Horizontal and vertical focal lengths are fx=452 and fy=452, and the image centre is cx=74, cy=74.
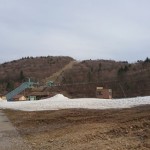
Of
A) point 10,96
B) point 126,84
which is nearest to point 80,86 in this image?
Answer: point 126,84

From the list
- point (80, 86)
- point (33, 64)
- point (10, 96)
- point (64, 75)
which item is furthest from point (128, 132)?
point (33, 64)

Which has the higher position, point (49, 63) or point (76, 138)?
point (49, 63)

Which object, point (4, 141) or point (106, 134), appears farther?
point (4, 141)

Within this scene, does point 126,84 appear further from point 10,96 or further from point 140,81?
point 10,96

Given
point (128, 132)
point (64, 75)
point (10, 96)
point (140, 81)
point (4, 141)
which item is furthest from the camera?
point (64, 75)

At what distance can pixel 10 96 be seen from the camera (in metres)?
68.1

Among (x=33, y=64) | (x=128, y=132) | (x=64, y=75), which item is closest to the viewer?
(x=128, y=132)

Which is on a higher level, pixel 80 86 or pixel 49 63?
pixel 49 63

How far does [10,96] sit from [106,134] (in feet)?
187

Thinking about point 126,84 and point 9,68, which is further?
point 9,68

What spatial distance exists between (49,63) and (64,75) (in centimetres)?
3000

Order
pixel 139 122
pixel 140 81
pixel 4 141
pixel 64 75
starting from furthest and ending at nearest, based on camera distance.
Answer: pixel 64 75
pixel 140 81
pixel 4 141
pixel 139 122

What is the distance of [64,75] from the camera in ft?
376

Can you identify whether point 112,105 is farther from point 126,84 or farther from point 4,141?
point 126,84
